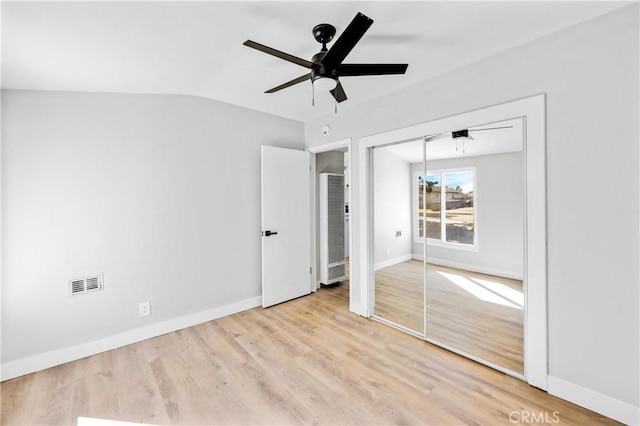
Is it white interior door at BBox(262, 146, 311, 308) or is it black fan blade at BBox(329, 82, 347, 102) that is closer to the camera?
black fan blade at BBox(329, 82, 347, 102)

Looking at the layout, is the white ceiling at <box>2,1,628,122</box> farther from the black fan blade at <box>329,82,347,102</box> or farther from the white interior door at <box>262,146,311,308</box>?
the white interior door at <box>262,146,311,308</box>

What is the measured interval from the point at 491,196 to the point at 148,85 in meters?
3.35

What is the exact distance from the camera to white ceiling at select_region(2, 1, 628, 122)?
5.26 ft

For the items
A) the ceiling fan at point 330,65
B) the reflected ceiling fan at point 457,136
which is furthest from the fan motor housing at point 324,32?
the reflected ceiling fan at point 457,136

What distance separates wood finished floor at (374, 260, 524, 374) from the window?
36 centimetres

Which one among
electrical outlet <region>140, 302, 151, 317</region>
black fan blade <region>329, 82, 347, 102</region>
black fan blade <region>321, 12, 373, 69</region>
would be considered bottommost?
electrical outlet <region>140, 302, 151, 317</region>

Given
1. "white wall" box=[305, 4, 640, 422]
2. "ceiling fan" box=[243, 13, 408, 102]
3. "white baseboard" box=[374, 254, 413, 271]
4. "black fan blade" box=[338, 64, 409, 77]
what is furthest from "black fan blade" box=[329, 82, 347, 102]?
"white baseboard" box=[374, 254, 413, 271]

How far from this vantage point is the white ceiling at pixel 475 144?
85.0 inches

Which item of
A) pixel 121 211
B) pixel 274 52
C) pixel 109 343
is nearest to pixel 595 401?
pixel 274 52

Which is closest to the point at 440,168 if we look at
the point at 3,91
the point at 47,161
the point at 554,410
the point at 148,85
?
the point at 554,410

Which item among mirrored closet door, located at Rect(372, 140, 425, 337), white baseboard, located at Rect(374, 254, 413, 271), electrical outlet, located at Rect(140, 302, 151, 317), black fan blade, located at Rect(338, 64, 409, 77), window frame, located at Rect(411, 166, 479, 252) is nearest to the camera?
black fan blade, located at Rect(338, 64, 409, 77)

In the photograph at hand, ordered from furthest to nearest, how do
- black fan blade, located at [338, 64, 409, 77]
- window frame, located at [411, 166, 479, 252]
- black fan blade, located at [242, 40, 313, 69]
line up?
Result: window frame, located at [411, 166, 479, 252]
black fan blade, located at [338, 64, 409, 77]
black fan blade, located at [242, 40, 313, 69]

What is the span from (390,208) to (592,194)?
1.72m

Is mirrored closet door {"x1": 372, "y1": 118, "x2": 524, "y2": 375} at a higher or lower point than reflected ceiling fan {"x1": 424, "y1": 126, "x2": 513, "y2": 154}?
lower
